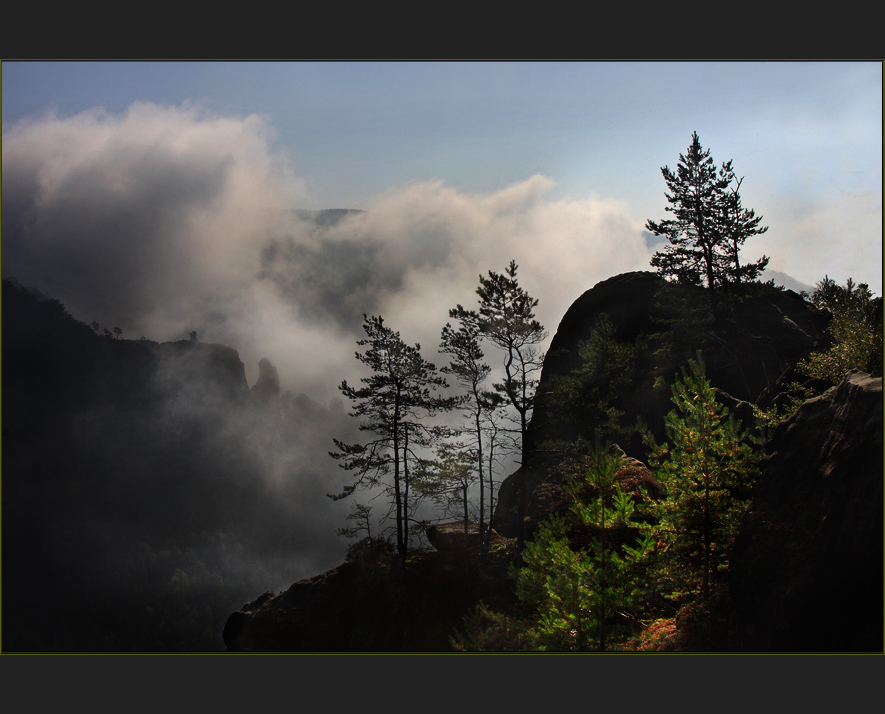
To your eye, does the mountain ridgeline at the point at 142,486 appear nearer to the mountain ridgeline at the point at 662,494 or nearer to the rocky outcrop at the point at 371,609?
the rocky outcrop at the point at 371,609

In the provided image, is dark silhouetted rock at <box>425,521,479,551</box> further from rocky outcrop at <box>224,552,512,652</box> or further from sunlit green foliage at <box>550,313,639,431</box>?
sunlit green foliage at <box>550,313,639,431</box>

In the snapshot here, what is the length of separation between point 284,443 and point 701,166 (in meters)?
86.2

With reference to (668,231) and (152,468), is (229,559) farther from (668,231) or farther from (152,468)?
(668,231)

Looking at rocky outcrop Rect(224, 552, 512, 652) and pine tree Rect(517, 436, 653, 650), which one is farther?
rocky outcrop Rect(224, 552, 512, 652)

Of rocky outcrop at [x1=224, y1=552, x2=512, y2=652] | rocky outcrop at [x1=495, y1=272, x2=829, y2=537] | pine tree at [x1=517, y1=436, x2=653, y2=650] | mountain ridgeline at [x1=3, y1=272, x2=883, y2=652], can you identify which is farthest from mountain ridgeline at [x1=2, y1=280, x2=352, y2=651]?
rocky outcrop at [x1=495, y1=272, x2=829, y2=537]

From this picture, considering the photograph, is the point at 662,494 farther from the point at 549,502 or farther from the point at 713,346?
the point at 713,346

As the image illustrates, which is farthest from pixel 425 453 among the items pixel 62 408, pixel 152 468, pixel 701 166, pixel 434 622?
pixel 152 468

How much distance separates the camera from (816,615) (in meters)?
6.94

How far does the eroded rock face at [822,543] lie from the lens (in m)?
6.76

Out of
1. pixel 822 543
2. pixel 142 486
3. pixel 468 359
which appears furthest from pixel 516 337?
pixel 142 486

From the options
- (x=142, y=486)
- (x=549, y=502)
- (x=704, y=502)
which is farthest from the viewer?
(x=142, y=486)

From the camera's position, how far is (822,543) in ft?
22.8

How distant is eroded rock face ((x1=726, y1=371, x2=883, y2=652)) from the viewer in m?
6.76

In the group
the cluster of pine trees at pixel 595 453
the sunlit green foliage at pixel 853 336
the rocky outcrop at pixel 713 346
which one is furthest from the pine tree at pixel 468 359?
the sunlit green foliage at pixel 853 336
